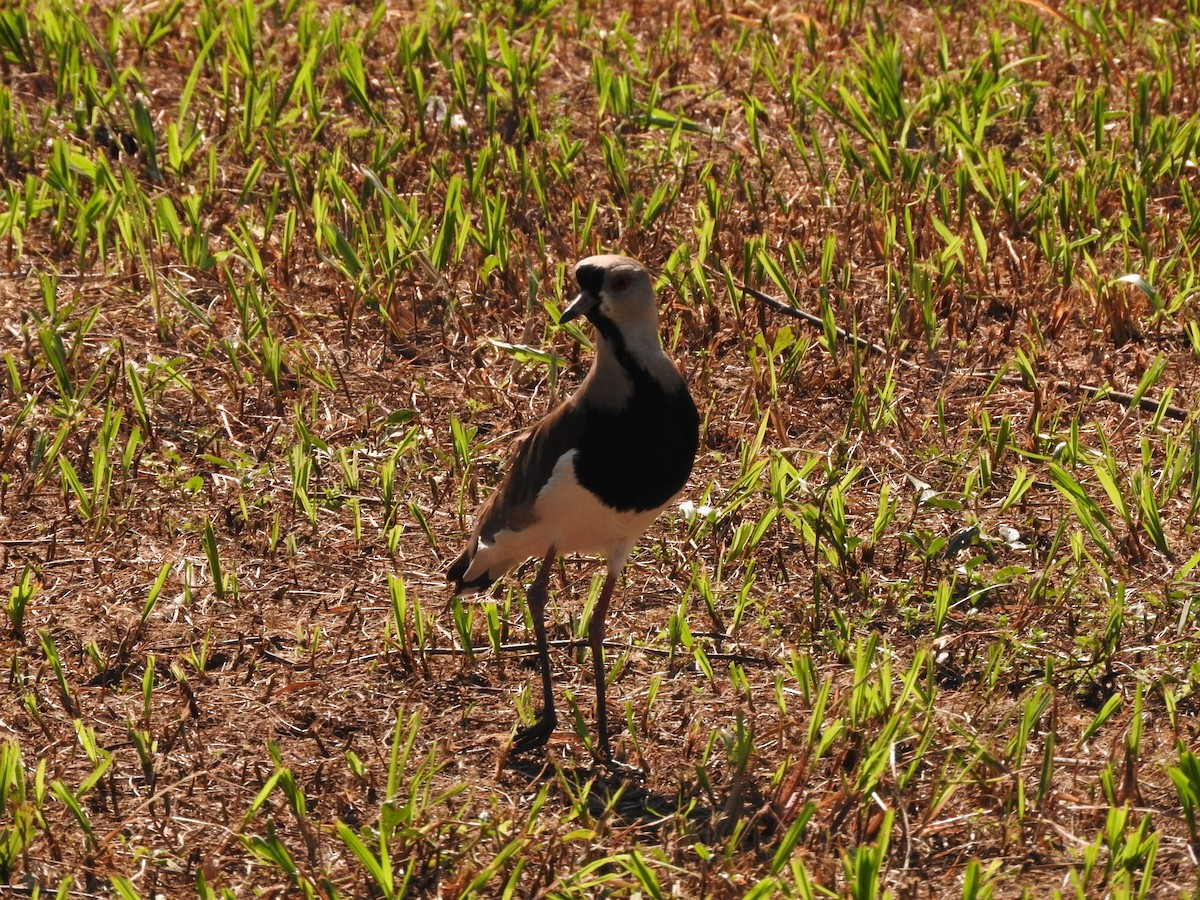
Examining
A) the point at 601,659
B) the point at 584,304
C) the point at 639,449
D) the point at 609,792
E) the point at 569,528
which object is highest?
the point at 584,304

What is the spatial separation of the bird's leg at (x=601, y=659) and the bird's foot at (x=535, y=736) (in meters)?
0.12

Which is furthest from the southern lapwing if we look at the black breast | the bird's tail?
the bird's tail

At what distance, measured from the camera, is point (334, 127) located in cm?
736

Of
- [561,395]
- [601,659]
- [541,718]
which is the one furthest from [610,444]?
[561,395]

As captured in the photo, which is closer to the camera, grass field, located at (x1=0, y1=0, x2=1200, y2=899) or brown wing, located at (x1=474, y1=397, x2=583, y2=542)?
grass field, located at (x1=0, y1=0, x2=1200, y2=899)

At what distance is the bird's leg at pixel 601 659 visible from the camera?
4176 millimetres

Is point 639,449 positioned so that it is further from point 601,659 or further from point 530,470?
point 601,659

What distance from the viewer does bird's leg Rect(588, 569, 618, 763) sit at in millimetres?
4176

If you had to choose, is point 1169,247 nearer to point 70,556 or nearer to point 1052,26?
point 1052,26

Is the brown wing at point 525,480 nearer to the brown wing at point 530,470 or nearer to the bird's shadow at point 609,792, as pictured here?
the brown wing at point 530,470

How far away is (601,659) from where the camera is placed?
4211 millimetres

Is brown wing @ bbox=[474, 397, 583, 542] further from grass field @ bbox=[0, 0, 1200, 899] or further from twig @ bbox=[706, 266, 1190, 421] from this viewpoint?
twig @ bbox=[706, 266, 1190, 421]

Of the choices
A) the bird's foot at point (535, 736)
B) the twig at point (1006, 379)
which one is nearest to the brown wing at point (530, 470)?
the bird's foot at point (535, 736)

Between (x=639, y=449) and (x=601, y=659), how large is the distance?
22.3 inches
